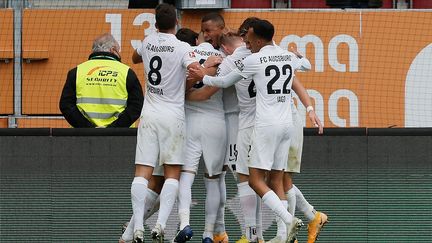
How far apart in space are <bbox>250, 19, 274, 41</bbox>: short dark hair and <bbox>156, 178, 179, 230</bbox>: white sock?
1496mm

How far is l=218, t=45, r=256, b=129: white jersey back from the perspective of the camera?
12.3m

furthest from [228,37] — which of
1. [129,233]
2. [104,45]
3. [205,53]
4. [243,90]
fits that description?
[129,233]

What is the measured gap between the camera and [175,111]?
12219mm

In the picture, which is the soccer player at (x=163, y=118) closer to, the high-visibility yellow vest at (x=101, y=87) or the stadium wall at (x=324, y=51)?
the high-visibility yellow vest at (x=101, y=87)

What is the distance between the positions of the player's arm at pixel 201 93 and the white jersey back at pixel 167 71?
0.52 feet

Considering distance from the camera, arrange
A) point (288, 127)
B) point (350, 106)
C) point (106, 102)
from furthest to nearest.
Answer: point (350, 106) < point (106, 102) < point (288, 127)

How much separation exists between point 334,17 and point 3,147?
13.3 ft

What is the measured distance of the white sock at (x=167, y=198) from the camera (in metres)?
12.1

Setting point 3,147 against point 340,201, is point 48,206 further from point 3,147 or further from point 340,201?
point 340,201

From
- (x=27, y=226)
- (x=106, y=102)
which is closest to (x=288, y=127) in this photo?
(x=106, y=102)

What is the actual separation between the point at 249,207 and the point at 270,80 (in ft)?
3.96

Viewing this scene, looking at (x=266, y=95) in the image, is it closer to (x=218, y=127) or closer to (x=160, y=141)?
(x=218, y=127)

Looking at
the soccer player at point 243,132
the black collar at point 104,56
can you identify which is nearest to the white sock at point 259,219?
the soccer player at point 243,132

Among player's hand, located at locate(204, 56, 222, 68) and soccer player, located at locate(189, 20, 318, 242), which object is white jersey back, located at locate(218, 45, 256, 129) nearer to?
player's hand, located at locate(204, 56, 222, 68)
